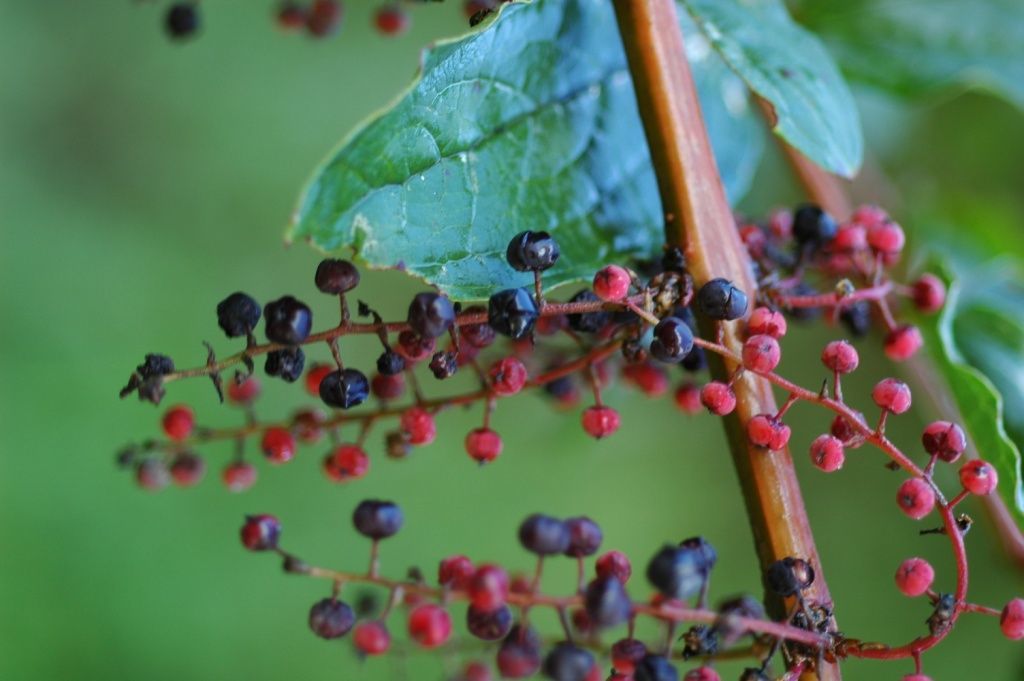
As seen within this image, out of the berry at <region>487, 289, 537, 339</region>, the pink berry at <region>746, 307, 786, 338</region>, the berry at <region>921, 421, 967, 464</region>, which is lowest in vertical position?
the berry at <region>921, 421, 967, 464</region>

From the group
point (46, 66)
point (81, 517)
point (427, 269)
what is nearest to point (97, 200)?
point (46, 66)

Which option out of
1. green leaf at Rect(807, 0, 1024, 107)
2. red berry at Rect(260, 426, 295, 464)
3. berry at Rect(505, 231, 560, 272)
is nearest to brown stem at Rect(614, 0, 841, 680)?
berry at Rect(505, 231, 560, 272)

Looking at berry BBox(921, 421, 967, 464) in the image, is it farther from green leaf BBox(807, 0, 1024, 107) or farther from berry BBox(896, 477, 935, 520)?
green leaf BBox(807, 0, 1024, 107)

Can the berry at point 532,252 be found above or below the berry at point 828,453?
above

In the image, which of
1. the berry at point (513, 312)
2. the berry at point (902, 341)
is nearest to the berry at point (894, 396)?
the berry at point (902, 341)

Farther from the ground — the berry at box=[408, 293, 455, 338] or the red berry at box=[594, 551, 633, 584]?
the berry at box=[408, 293, 455, 338]

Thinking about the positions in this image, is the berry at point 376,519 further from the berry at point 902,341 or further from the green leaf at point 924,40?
the green leaf at point 924,40

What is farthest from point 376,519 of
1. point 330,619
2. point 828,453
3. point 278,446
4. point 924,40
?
point 924,40
